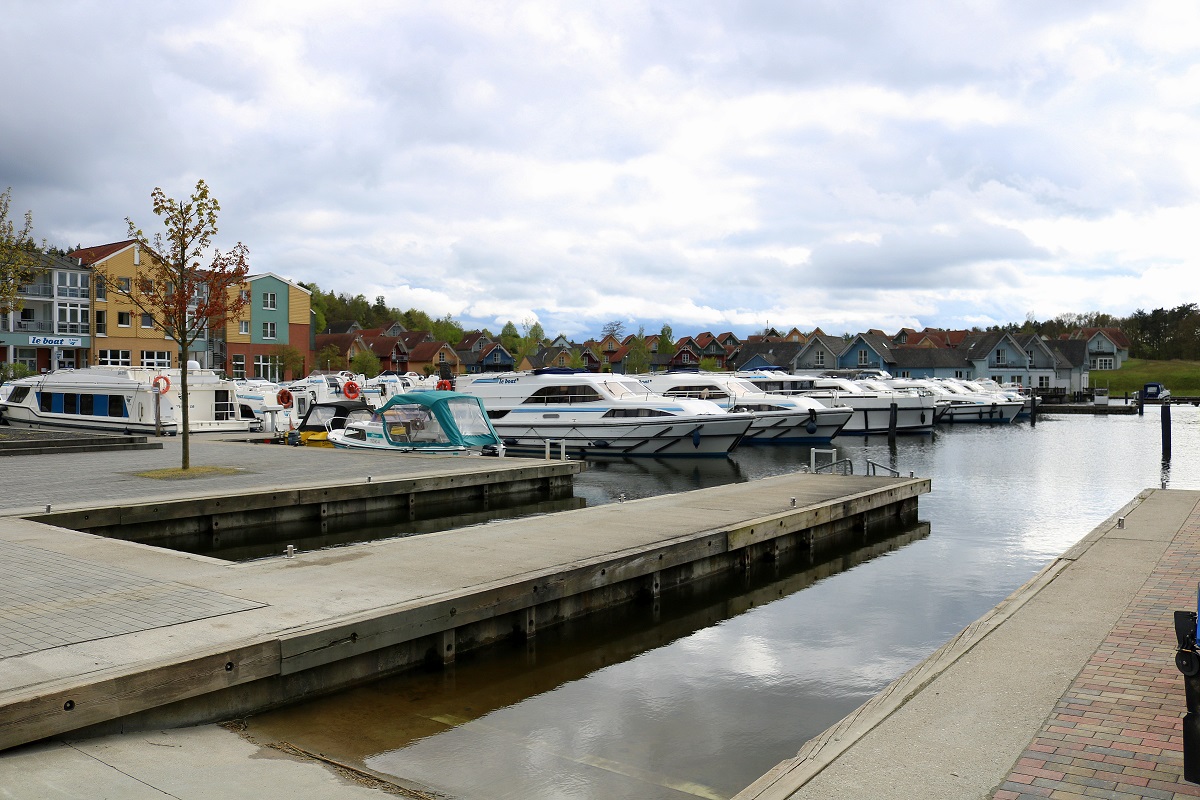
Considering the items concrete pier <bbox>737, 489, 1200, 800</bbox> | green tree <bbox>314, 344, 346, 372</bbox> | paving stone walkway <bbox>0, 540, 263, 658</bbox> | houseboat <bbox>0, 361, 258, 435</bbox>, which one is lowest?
concrete pier <bbox>737, 489, 1200, 800</bbox>

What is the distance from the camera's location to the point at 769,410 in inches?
1708

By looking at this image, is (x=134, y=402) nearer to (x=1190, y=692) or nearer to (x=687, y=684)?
(x=687, y=684)

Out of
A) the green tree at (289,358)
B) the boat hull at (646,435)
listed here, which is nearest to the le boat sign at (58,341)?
the green tree at (289,358)

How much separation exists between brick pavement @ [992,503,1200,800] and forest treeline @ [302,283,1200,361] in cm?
12111

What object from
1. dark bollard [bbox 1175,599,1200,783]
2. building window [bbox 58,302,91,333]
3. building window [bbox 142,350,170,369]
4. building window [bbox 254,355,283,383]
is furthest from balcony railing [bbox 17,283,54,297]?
dark bollard [bbox 1175,599,1200,783]

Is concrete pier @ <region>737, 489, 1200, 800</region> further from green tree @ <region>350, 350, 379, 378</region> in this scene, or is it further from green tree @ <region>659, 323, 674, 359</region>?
green tree @ <region>659, 323, 674, 359</region>

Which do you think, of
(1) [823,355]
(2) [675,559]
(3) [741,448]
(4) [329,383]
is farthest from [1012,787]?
(1) [823,355]

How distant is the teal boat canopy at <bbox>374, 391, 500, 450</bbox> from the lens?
27234mm

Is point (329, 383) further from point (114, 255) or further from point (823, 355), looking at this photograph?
point (823, 355)

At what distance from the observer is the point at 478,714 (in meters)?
8.74

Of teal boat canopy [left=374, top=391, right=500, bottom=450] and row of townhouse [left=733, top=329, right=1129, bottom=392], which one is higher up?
row of townhouse [left=733, top=329, right=1129, bottom=392]

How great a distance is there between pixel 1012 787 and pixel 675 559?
25.7ft

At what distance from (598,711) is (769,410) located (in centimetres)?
3530

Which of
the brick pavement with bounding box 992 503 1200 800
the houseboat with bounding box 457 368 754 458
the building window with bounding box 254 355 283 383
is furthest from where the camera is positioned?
the building window with bounding box 254 355 283 383
